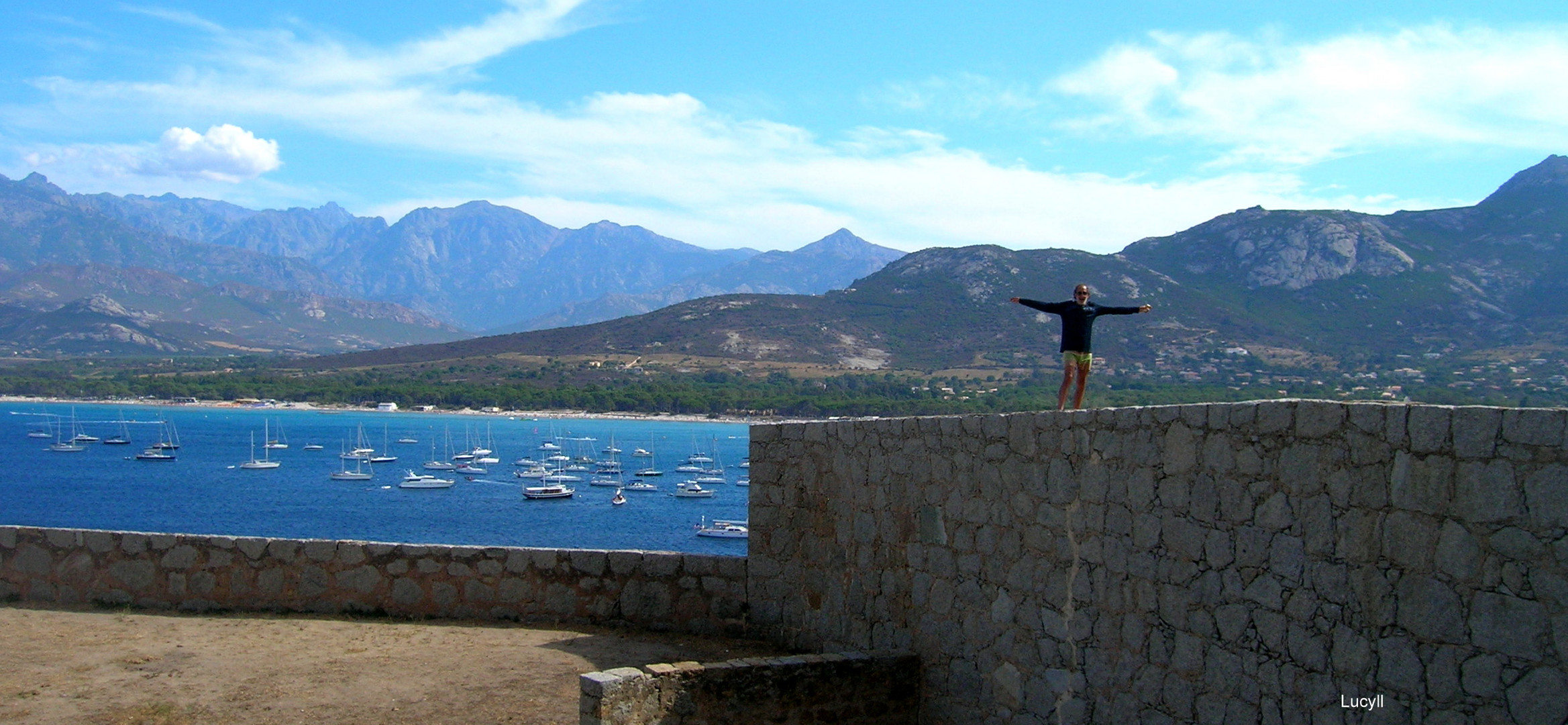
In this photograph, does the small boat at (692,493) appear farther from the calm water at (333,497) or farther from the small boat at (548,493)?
the small boat at (548,493)

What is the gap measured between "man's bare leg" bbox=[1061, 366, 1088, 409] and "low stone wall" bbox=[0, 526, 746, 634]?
3430 mm

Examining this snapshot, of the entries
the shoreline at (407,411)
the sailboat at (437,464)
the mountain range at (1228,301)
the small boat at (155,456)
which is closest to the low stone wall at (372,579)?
the mountain range at (1228,301)

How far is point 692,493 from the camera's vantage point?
86.2 metres

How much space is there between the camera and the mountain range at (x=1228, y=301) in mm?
67250

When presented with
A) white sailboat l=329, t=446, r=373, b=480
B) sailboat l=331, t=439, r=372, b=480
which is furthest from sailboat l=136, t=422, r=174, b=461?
sailboat l=331, t=439, r=372, b=480

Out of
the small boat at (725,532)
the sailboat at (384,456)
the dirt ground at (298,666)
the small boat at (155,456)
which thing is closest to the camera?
the dirt ground at (298,666)

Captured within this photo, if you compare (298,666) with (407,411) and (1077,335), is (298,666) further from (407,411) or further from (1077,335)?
(407,411)

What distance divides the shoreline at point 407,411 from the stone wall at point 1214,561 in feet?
263

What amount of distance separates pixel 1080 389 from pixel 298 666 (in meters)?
6.10

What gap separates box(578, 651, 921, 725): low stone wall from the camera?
7184 millimetres

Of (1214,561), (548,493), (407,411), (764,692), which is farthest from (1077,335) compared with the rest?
(407,411)

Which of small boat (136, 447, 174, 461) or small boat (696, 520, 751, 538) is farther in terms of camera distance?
small boat (136, 447, 174, 461)

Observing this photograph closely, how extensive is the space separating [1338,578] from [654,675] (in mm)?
4115

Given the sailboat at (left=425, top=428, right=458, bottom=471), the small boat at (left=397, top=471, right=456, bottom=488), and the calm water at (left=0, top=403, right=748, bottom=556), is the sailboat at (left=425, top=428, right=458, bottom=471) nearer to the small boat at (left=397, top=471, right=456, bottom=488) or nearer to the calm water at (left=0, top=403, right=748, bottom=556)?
the calm water at (left=0, top=403, right=748, bottom=556)
